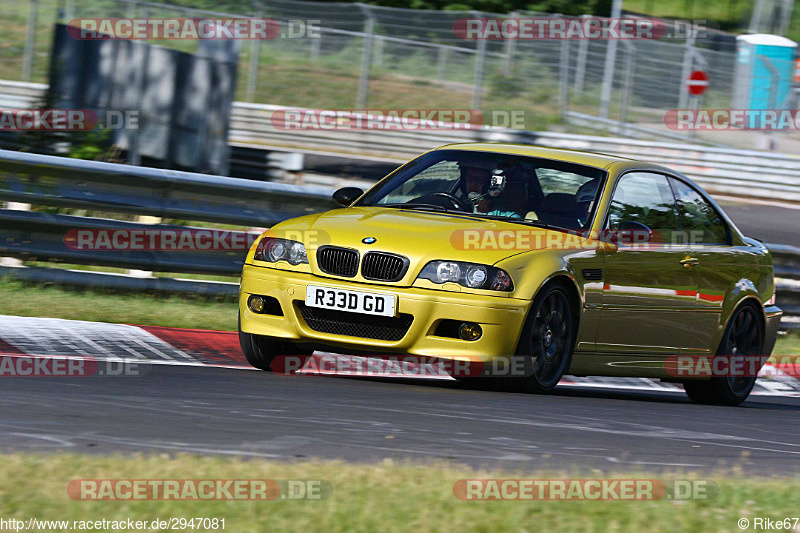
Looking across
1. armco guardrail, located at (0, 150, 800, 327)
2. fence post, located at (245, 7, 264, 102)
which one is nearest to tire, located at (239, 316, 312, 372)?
armco guardrail, located at (0, 150, 800, 327)

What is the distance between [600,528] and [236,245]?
6.28 meters

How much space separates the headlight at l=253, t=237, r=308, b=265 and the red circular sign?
59.4 ft

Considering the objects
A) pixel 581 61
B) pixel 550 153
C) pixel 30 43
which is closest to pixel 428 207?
pixel 550 153

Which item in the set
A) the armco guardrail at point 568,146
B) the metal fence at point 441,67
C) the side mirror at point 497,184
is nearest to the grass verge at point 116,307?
the side mirror at point 497,184

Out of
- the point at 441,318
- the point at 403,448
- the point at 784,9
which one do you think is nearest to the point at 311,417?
the point at 403,448

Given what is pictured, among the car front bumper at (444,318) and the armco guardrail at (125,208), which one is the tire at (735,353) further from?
the armco guardrail at (125,208)

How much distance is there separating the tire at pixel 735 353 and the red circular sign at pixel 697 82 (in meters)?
15.7

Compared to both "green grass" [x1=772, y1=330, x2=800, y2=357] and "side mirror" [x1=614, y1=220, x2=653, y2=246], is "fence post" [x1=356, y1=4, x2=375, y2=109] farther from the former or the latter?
"side mirror" [x1=614, y1=220, x2=653, y2=246]

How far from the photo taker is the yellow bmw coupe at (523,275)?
6594mm

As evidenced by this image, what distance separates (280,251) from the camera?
23.0 feet

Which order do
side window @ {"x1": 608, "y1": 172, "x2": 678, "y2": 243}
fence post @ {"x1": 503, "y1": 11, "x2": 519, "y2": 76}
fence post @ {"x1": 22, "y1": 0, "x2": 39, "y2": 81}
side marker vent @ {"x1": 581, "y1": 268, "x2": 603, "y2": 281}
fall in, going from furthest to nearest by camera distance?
fence post @ {"x1": 503, "y1": 11, "x2": 519, "y2": 76}
fence post @ {"x1": 22, "y1": 0, "x2": 39, "y2": 81}
side window @ {"x1": 608, "y1": 172, "x2": 678, "y2": 243}
side marker vent @ {"x1": 581, "y1": 268, "x2": 603, "y2": 281}

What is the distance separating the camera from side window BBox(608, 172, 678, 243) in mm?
7711

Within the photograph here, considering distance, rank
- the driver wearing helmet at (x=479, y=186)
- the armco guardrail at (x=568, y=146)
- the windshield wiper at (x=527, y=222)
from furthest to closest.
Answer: the armco guardrail at (x=568, y=146), the driver wearing helmet at (x=479, y=186), the windshield wiper at (x=527, y=222)

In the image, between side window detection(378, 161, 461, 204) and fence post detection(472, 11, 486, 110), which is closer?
side window detection(378, 161, 461, 204)
